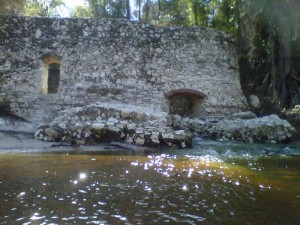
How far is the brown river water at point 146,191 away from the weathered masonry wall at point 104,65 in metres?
4.58

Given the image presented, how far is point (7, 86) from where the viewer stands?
29.6 ft

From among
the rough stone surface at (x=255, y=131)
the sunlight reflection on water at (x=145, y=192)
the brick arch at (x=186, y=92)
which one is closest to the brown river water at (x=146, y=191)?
the sunlight reflection on water at (x=145, y=192)

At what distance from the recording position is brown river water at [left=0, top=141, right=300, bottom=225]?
7.29 feet

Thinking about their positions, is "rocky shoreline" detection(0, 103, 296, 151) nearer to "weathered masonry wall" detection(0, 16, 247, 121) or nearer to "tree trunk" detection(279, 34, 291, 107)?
"weathered masonry wall" detection(0, 16, 247, 121)

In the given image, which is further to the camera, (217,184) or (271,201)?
(217,184)

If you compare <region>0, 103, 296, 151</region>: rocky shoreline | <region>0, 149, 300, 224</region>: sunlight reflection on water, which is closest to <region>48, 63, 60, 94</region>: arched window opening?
<region>0, 103, 296, 151</region>: rocky shoreline

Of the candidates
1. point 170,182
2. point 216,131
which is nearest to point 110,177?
point 170,182

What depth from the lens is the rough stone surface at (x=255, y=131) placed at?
299 inches

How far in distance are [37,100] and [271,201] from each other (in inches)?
305

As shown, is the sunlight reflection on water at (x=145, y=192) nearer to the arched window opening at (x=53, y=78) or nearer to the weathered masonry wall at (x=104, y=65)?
the weathered masonry wall at (x=104, y=65)


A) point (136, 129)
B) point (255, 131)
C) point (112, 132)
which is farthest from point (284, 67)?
point (112, 132)

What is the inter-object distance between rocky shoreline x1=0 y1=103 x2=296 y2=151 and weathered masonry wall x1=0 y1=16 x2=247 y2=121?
1.17m

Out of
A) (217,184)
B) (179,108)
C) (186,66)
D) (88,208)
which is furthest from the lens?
(179,108)

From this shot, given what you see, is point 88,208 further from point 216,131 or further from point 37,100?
point 37,100
